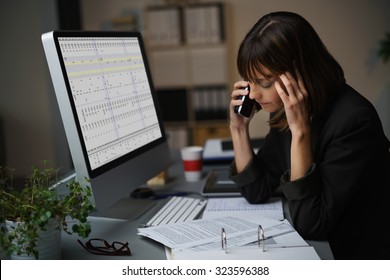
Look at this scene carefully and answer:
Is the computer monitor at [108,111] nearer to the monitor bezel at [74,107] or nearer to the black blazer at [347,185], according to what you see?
the monitor bezel at [74,107]

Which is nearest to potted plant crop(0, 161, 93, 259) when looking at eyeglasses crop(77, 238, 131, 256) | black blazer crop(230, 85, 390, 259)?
eyeglasses crop(77, 238, 131, 256)

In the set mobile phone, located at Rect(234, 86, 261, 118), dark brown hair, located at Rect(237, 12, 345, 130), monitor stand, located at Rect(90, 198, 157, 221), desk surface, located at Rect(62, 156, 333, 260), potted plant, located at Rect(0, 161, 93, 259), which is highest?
dark brown hair, located at Rect(237, 12, 345, 130)

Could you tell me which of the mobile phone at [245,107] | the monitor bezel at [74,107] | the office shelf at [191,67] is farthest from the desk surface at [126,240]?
the office shelf at [191,67]

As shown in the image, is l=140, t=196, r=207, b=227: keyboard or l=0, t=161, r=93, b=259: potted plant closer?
l=0, t=161, r=93, b=259: potted plant

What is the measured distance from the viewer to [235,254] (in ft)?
2.71

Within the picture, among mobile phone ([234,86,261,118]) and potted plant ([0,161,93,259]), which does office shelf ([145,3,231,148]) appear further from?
potted plant ([0,161,93,259])

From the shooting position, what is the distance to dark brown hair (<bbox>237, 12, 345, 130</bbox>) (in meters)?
0.95

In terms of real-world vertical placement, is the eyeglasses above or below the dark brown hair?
below

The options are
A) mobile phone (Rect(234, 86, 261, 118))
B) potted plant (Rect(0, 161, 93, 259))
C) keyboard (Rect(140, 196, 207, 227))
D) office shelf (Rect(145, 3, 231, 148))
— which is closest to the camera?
potted plant (Rect(0, 161, 93, 259))

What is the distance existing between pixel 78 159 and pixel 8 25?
2641 mm

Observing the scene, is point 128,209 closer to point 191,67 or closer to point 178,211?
point 178,211

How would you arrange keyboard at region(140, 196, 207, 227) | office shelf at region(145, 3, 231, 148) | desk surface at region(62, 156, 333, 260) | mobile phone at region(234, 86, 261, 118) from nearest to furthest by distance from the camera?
desk surface at region(62, 156, 333, 260)
keyboard at region(140, 196, 207, 227)
mobile phone at region(234, 86, 261, 118)
office shelf at region(145, 3, 231, 148)
